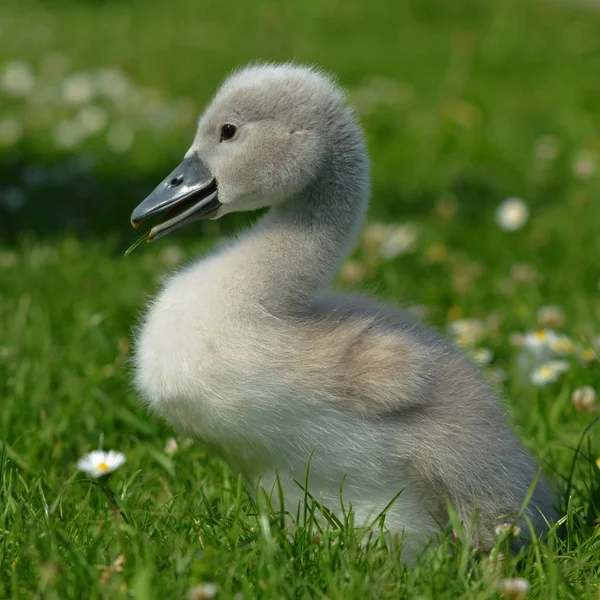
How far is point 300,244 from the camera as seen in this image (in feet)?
10.6

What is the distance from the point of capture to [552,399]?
4.48 meters

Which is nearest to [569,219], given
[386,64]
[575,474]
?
[575,474]

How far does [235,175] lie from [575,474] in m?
1.64

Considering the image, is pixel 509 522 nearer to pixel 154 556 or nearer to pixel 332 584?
pixel 332 584

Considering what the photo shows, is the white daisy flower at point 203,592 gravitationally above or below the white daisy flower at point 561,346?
above

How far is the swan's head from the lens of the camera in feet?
10.8

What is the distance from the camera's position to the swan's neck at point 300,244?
10.4 ft

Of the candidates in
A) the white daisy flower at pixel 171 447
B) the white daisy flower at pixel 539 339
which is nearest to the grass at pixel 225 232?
the white daisy flower at pixel 171 447

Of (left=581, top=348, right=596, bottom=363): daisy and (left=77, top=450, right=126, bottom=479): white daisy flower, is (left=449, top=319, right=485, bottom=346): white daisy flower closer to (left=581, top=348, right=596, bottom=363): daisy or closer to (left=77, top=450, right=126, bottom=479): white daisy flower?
(left=581, top=348, right=596, bottom=363): daisy

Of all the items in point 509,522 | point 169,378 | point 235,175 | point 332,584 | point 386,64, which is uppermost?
point 235,175

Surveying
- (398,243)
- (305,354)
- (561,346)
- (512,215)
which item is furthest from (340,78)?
(305,354)

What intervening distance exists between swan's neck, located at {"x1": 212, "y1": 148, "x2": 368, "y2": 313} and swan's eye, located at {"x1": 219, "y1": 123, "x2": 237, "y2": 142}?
28 centimetres

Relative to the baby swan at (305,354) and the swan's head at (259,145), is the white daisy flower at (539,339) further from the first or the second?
the swan's head at (259,145)

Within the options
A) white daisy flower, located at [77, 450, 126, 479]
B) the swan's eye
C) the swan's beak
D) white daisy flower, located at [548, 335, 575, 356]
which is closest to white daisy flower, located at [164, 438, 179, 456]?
white daisy flower, located at [77, 450, 126, 479]
